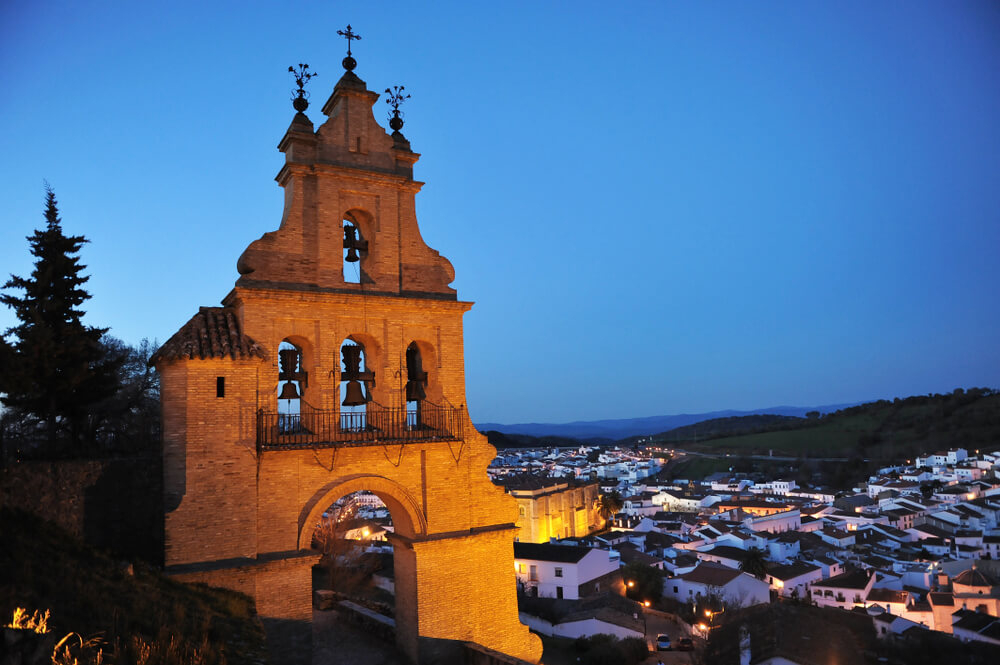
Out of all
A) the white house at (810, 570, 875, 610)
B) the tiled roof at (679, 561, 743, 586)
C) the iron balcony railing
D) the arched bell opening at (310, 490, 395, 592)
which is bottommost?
the white house at (810, 570, 875, 610)

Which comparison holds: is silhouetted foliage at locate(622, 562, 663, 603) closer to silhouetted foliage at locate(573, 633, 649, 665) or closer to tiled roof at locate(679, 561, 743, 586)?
tiled roof at locate(679, 561, 743, 586)

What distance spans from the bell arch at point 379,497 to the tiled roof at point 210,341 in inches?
103

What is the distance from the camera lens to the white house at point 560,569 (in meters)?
42.4

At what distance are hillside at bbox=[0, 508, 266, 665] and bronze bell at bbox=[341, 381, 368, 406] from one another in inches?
144

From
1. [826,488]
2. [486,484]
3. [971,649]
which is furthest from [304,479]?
[826,488]

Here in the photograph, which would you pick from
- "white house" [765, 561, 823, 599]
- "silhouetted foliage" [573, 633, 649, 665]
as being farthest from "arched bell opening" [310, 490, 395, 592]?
"white house" [765, 561, 823, 599]

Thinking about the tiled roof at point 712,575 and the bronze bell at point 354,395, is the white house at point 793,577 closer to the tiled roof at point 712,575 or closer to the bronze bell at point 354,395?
the tiled roof at point 712,575

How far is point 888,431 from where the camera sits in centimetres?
12331

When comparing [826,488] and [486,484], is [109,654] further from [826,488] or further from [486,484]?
[826,488]

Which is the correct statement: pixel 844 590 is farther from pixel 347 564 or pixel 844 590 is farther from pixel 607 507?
pixel 347 564

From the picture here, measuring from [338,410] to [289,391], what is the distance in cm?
92

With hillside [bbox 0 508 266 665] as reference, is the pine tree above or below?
above

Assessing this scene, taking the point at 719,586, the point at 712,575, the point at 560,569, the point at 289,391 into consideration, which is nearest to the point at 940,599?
the point at 719,586

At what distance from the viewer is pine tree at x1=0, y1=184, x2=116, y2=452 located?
12.8 m
